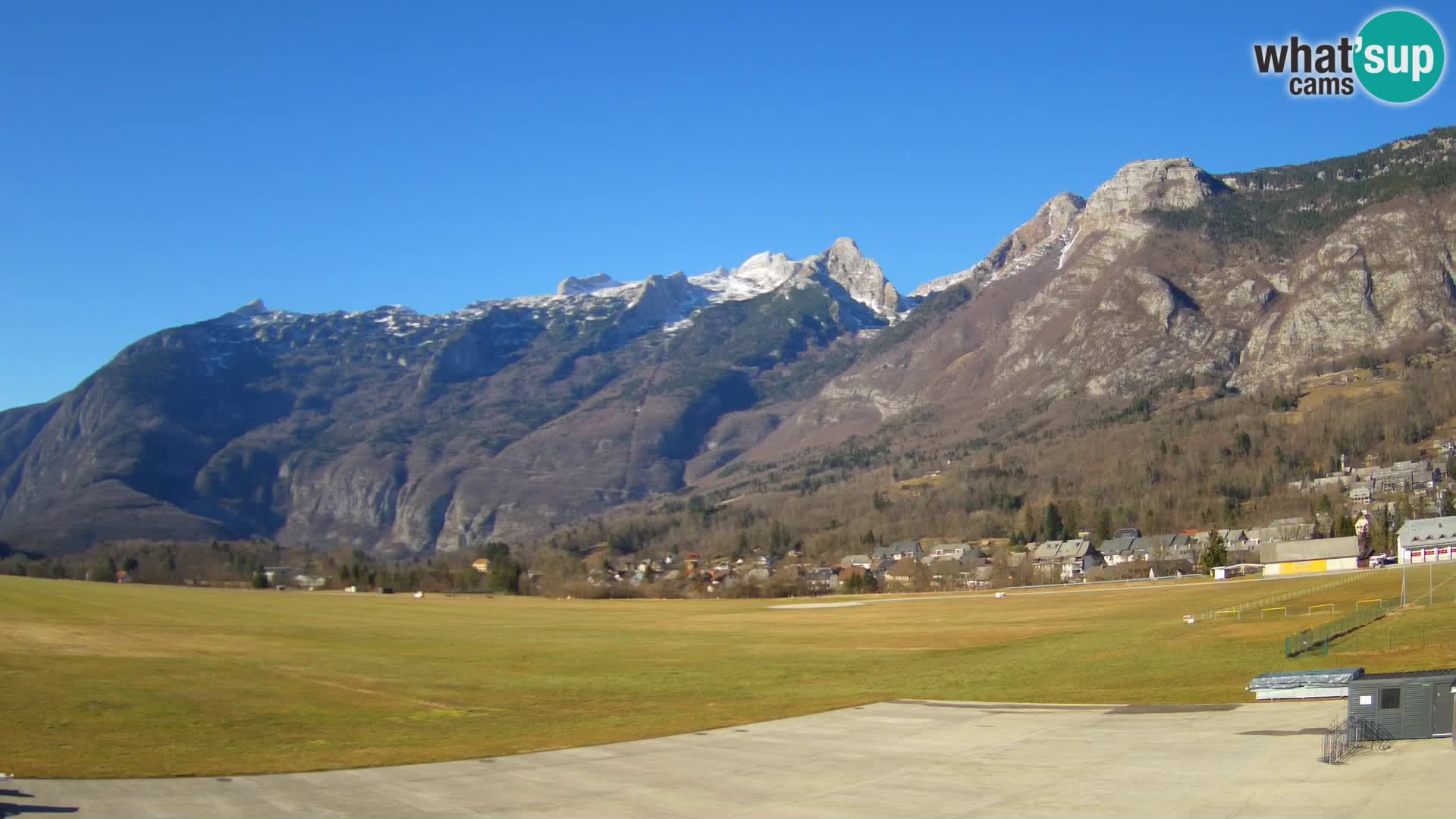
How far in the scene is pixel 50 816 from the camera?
2584 cm

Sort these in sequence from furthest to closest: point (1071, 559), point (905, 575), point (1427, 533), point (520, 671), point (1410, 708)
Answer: point (1071, 559)
point (905, 575)
point (1427, 533)
point (520, 671)
point (1410, 708)

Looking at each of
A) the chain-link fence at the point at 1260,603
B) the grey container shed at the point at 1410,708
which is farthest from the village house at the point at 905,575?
the grey container shed at the point at 1410,708

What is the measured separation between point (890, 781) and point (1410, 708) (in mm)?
14578

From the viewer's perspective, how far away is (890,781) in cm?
3067

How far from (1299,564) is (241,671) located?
12420cm

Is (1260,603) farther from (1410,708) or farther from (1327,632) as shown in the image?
(1410,708)

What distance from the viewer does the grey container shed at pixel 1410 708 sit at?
31.6 meters

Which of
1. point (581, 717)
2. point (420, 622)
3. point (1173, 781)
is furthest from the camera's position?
point (420, 622)

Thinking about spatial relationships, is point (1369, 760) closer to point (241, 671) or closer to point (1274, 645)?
point (1274, 645)

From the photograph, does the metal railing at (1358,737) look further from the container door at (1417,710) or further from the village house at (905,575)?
the village house at (905,575)

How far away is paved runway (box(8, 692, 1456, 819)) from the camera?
2677 centimetres

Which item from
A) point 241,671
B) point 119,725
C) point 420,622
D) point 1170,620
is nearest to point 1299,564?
point 1170,620

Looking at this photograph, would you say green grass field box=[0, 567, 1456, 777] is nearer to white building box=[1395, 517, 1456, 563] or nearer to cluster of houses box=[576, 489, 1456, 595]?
white building box=[1395, 517, 1456, 563]

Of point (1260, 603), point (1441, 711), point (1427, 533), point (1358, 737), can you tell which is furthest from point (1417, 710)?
point (1427, 533)
